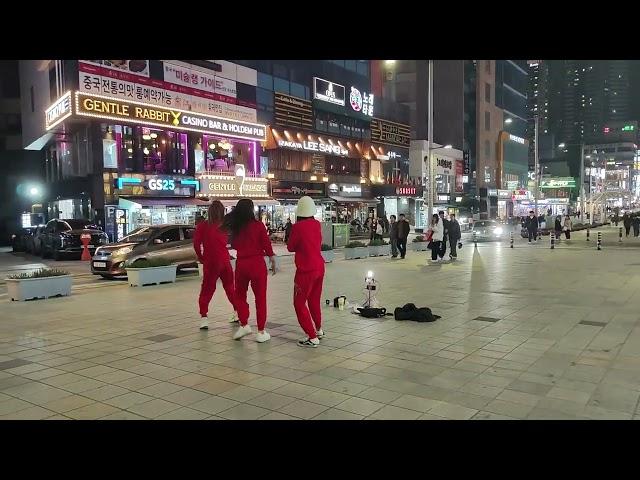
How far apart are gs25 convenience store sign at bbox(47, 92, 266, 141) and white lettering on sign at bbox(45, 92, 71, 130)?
0.06 meters

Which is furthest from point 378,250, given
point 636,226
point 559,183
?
point 559,183

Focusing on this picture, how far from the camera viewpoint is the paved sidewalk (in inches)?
183

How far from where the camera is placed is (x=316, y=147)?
134ft

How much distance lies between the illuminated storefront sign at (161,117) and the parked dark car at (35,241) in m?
5.70

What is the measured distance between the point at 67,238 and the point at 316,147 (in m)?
22.5

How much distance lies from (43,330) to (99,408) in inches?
162

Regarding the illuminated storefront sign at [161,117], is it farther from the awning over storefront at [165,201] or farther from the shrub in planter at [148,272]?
the shrub in planter at [148,272]

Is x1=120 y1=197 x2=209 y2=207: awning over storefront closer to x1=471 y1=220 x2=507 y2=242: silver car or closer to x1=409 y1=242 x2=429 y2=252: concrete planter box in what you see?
x1=409 y1=242 x2=429 y2=252: concrete planter box

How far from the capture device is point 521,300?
10.1 metres

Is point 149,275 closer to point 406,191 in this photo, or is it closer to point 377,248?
point 377,248

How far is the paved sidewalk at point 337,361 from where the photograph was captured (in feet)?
15.3

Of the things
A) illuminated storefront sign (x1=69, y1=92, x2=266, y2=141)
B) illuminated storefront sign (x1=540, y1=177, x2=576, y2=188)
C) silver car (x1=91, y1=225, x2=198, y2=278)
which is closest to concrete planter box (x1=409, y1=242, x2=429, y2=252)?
silver car (x1=91, y1=225, x2=198, y2=278)
